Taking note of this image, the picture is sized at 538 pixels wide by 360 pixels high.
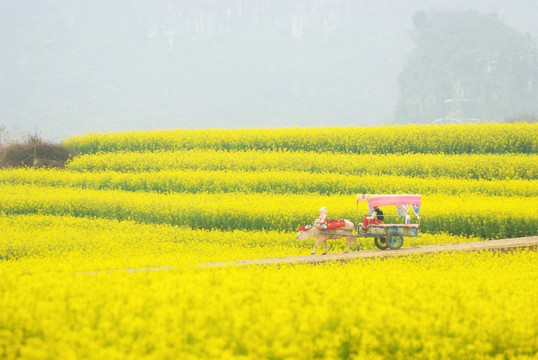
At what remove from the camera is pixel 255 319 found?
17.6ft

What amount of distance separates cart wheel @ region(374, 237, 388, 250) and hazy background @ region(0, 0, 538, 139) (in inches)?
3251

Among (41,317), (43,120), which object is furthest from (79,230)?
(43,120)

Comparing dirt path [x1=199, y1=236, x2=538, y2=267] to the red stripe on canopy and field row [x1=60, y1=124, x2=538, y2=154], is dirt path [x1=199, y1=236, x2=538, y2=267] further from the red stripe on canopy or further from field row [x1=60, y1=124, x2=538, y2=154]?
field row [x1=60, y1=124, x2=538, y2=154]

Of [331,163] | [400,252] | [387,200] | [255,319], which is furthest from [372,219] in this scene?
[331,163]

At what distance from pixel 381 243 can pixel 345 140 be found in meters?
13.9

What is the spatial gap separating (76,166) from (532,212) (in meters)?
18.3

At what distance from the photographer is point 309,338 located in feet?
16.5

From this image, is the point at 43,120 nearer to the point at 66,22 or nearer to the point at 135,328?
the point at 66,22

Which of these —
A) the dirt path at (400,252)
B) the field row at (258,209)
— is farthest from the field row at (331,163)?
the dirt path at (400,252)

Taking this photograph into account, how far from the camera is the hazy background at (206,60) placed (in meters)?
103

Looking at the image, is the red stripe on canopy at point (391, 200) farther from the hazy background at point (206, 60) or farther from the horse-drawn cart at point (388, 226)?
the hazy background at point (206, 60)

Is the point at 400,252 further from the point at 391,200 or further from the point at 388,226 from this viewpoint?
the point at 391,200

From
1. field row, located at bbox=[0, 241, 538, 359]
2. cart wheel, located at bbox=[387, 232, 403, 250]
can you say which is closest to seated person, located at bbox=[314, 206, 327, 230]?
cart wheel, located at bbox=[387, 232, 403, 250]

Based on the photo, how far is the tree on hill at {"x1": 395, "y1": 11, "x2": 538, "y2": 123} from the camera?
92.4 metres
